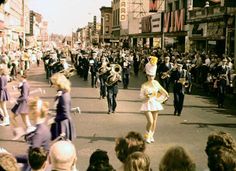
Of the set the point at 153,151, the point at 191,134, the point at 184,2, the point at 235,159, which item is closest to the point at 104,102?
the point at 191,134

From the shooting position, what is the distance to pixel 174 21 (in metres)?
43.0

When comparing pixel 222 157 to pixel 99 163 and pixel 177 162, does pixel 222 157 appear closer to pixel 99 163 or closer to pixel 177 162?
pixel 177 162

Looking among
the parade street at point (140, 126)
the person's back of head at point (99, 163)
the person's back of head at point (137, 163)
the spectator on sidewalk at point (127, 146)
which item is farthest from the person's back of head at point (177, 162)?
the parade street at point (140, 126)

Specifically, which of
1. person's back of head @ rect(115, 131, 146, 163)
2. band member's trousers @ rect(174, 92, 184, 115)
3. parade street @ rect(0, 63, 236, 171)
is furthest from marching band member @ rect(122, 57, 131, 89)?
person's back of head @ rect(115, 131, 146, 163)

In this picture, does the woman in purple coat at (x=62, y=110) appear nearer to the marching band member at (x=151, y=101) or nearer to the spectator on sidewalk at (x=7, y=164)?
the marching band member at (x=151, y=101)

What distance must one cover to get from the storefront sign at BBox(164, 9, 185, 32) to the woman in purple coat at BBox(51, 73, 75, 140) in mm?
31989

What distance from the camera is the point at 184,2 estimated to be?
46344mm

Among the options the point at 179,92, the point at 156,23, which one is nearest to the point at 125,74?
the point at 179,92

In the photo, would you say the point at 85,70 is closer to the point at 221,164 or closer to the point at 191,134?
the point at 191,134

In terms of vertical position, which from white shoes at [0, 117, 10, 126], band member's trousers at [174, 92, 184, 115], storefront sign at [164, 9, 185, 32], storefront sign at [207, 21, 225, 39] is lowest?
white shoes at [0, 117, 10, 126]

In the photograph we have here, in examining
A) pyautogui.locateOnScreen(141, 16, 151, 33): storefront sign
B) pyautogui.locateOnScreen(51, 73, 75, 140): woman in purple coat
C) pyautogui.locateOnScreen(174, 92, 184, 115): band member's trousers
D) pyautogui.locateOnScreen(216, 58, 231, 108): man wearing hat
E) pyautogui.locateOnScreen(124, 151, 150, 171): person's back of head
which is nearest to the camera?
pyautogui.locateOnScreen(124, 151, 150, 171): person's back of head

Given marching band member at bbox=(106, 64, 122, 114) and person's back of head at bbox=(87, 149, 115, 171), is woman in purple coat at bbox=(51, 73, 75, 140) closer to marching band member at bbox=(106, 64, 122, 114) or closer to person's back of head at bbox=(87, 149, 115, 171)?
person's back of head at bbox=(87, 149, 115, 171)

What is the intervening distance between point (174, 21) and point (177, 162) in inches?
1542

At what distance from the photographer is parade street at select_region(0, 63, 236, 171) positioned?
1049 cm
